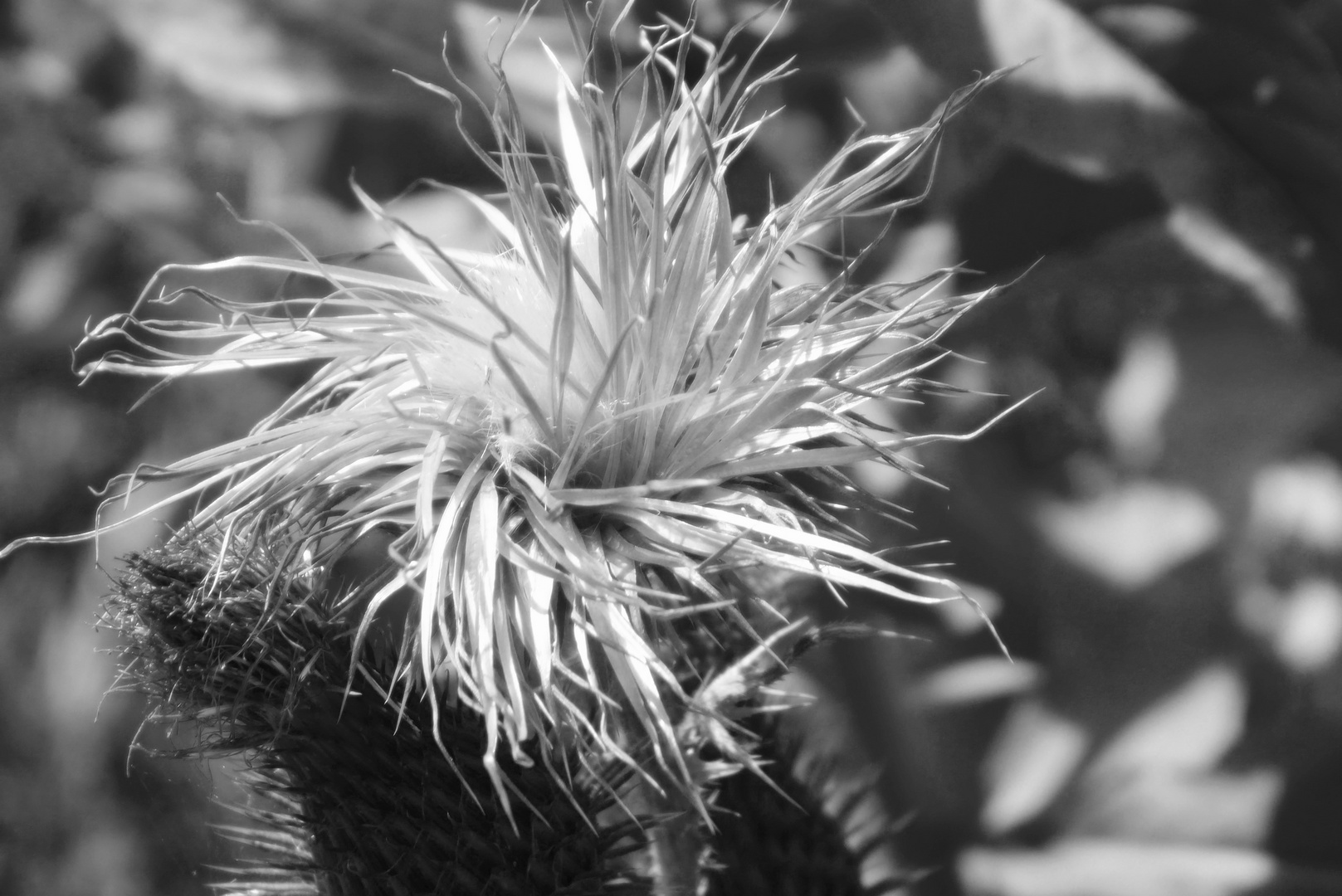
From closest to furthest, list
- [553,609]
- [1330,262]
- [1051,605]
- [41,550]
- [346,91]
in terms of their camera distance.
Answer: [553,609] → [1330,262] → [1051,605] → [346,91] → [41,550]

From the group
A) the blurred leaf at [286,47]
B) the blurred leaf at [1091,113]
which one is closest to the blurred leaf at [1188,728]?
the blurred leaf at [1091,113]

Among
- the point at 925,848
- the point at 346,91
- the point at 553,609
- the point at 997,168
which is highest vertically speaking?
the point at 346,91

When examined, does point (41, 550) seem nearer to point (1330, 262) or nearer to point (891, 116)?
point (891, 116)

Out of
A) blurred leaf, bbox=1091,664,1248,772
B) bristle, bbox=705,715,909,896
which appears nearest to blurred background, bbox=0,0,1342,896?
blurred leaf, bbox=1091,664,1248,772

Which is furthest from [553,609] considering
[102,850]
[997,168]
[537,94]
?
[102,850]

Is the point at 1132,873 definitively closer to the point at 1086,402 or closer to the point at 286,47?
the point at 1086,402

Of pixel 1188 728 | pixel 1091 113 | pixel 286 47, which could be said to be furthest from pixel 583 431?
pixel 286 47
